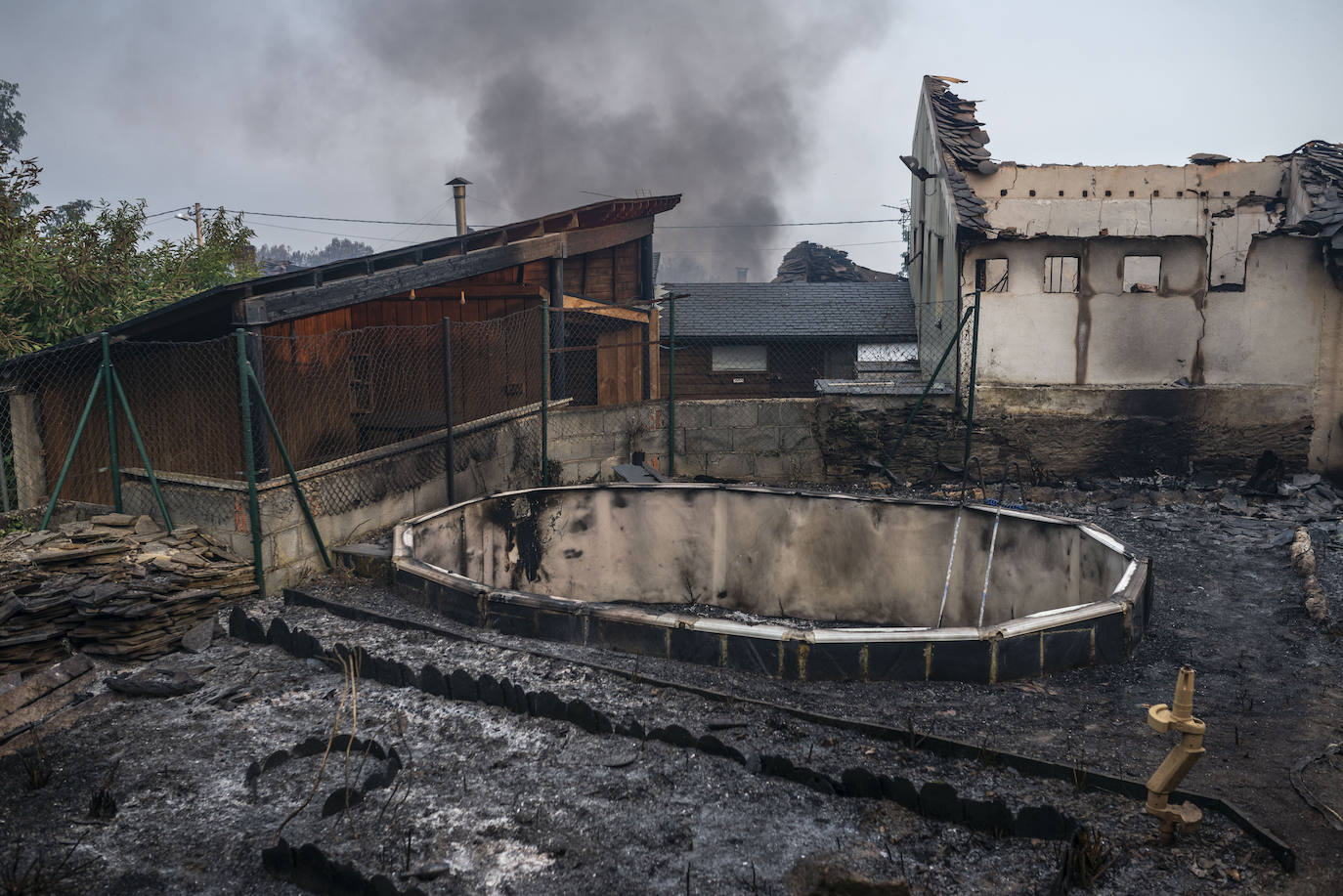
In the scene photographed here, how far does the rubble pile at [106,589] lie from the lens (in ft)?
20.2

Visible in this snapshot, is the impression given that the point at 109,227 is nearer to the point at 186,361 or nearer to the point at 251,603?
the point at 186,361

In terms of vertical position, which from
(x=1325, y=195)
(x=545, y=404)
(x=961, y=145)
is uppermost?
(x=961, y=145)

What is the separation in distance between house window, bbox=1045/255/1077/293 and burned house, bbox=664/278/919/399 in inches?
225

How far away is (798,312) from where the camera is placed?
69.5 ft

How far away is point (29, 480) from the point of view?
974 centimetres

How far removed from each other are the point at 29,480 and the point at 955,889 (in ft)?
33.9

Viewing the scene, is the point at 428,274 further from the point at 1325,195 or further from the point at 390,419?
the point at 1325,195

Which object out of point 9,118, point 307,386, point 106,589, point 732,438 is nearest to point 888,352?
point 732,438

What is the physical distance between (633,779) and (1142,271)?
1258 cm

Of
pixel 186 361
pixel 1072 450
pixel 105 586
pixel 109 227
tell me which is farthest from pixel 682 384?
pixel 105 586

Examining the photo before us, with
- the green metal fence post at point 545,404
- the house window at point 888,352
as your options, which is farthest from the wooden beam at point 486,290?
the house window at point 888,352

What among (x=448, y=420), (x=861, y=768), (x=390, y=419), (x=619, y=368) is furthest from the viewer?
(x=619, y=368)

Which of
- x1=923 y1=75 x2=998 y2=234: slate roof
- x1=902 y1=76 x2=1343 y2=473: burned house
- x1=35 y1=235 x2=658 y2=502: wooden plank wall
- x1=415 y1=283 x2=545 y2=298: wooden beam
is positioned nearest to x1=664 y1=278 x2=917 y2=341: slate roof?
x1=923 y1=75 x2=998 y2=234: slate roof

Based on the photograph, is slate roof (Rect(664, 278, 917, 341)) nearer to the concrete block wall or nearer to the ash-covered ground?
the concrete block wall
